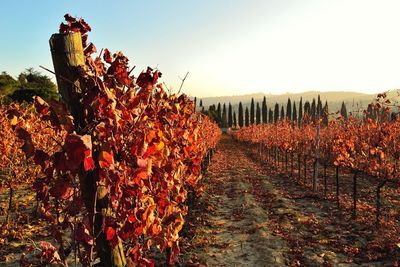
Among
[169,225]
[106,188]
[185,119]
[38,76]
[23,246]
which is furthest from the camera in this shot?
[38,76]

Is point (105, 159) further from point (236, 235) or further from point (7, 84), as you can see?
point (7, 84)

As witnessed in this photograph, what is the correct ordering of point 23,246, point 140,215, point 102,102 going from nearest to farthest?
point 102,102
point 140,215
point 23,246

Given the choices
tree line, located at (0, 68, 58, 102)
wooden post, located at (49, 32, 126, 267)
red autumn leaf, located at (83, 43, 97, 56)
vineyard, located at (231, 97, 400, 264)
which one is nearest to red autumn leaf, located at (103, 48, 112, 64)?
red autumn leaf, located at (83, 43, 97, 56)

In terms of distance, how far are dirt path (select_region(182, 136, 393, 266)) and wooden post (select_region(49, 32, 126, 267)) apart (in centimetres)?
542

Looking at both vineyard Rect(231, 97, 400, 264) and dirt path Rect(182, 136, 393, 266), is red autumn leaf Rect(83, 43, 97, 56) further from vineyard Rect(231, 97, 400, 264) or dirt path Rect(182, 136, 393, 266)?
vineyard Rect(231, 97, 400, 264)

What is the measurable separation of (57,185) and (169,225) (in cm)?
160

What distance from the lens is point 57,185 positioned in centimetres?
233

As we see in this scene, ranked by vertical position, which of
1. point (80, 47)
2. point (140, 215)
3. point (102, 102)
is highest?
point (80, 47)

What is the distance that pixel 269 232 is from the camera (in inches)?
383

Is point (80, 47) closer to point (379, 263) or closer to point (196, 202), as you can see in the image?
point (379, 263)

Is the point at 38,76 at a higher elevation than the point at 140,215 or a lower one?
higher

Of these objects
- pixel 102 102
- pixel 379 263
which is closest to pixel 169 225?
pixel 102 102

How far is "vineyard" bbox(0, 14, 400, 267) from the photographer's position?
92.9 inches

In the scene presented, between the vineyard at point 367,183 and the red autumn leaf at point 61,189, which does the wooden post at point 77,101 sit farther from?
the vineyard at point 367,183
